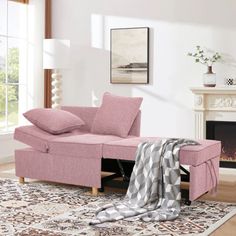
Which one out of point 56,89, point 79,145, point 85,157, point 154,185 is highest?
point 56,89

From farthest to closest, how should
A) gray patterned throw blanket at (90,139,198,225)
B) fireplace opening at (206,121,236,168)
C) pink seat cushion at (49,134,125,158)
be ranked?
1. fireplace opening at (206,121,236,168)
2. pink seat cushion at (49,134,125,158)
3. gray patterned throw blanket at (90,139,198,225)

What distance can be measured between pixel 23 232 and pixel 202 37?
12.7ft

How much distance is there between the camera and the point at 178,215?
4.41 m

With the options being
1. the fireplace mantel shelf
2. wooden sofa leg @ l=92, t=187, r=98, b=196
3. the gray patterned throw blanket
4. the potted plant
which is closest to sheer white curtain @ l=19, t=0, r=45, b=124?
the potted plant

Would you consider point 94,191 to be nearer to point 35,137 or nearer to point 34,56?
point 35,137

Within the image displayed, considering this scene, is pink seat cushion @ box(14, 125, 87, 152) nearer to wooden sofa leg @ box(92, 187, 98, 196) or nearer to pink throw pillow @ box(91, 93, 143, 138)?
pink throw pillow @ box(91, 93, 143, 138)

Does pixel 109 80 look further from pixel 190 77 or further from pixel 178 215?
pixel 178 215

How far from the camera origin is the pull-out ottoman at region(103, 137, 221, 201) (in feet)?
15.5

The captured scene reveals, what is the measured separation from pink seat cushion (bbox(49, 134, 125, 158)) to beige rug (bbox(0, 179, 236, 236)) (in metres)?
0.38

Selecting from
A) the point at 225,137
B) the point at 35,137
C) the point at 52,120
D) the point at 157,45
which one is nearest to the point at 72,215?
the point at 35,137

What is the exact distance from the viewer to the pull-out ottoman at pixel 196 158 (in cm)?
472

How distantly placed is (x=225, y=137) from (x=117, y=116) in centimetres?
165

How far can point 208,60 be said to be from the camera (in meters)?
6.84

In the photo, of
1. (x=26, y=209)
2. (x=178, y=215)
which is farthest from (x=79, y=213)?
(x=178, y=215)
